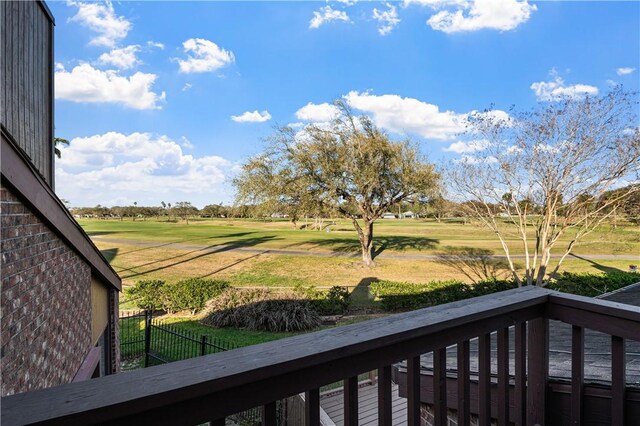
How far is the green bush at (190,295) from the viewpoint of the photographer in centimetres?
1210

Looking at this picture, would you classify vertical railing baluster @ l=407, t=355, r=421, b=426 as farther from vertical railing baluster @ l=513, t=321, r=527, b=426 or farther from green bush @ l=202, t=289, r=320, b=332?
green bush @ l=202, t=289, r=320, b=332

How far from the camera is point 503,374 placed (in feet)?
4.62

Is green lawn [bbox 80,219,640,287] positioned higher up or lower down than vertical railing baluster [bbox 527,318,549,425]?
lower down

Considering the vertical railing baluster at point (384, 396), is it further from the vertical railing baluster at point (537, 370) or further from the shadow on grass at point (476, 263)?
Result: the shadow on grass at point (476, 263)

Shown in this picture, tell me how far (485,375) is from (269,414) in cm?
86

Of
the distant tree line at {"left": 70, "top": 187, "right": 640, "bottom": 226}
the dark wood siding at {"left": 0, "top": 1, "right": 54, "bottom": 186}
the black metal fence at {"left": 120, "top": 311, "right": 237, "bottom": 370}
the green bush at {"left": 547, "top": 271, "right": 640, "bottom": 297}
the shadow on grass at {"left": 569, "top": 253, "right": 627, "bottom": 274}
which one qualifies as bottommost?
the black metal fence at {"left": 120, "top": 311, "right": 237, "bottom": 370}

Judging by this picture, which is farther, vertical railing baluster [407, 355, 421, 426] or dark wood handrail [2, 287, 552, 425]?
vertical railing baluster [407, 355, 421, 426]

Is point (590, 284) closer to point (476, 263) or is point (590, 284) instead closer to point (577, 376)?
point (476, 263)

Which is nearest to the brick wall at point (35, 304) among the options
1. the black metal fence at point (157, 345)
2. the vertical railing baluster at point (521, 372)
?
the vertical railing baluster at point (521, 372)

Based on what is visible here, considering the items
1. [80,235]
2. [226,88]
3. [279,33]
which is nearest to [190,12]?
[279,33]

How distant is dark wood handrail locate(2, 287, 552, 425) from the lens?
640 mm

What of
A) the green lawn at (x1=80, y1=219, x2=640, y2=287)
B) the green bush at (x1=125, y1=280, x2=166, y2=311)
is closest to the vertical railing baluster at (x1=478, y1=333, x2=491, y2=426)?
the green bush at (x1=125, y1=280, x2=166, y2=311)

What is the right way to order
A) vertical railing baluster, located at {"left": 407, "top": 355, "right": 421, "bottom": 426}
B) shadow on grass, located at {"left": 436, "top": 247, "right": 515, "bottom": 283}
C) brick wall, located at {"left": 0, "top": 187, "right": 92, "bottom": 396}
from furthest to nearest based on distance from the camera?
shadow on grass, located at {"left": 436, "top": 247, "right": 515, "bottom": 283}, brick wall, located at {"left": 0, "top": 187, "right": 92, "bottom": 396}, vertical railing baluster, located at {"left": 407, "top": 355, "right": 421, "bottom": 426}

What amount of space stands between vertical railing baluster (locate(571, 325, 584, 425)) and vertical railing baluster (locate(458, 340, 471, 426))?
54cm
